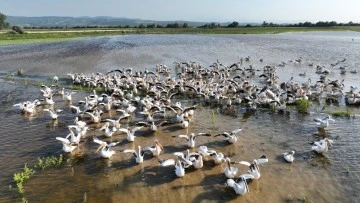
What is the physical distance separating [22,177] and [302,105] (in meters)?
14.6

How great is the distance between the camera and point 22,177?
12562 millimetres

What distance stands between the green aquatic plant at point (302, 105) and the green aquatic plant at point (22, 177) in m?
14.0

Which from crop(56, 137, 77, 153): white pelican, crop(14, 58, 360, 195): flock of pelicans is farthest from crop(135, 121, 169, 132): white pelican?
crop(56, 137, 77, 153): white pelican

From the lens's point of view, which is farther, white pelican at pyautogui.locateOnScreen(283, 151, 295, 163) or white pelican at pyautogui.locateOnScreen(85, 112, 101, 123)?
white pelican at pyautogui.locateOnScreen(85, 112, 101, 123)

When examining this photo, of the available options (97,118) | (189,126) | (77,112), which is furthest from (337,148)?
(77,112)

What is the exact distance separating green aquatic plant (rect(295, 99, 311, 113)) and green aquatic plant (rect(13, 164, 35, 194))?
14046 mm

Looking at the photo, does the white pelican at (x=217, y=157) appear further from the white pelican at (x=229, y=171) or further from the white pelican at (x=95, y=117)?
the white pelican at (x=95, y=117)

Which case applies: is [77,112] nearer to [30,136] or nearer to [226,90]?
[30,136]

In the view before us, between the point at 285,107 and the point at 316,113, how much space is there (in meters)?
1.64

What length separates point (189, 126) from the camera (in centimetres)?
1834

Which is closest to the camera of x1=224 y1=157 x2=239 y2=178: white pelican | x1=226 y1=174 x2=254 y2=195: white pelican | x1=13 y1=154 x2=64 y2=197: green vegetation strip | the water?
x1=226 y1=174 x2=254 y2=195: white pelican

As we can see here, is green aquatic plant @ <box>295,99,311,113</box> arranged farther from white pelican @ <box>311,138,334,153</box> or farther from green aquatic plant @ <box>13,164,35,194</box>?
green aquatic plant @ <box>13,164,35,194</box>

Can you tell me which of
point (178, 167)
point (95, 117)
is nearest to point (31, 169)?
point (178, 167)

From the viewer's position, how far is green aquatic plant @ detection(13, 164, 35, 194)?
11941 mm
